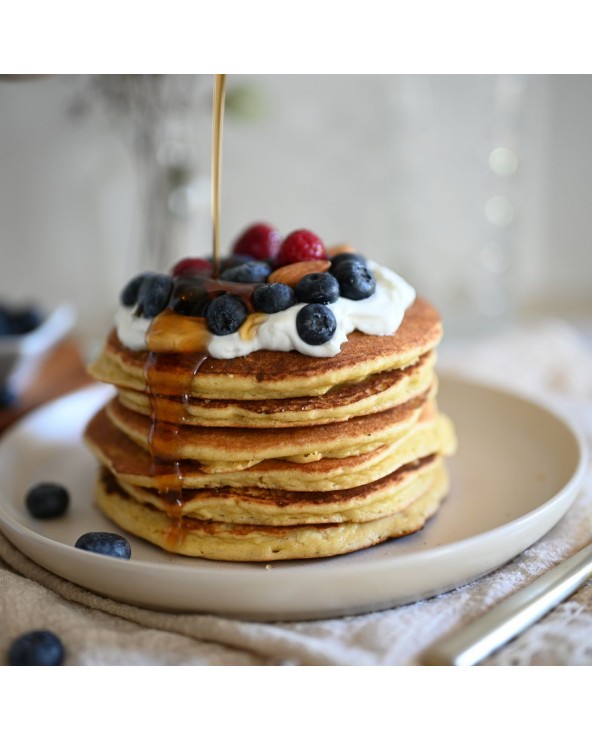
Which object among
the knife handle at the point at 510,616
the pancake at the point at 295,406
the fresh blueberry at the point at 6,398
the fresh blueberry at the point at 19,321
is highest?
the pancake at the point at 295,406

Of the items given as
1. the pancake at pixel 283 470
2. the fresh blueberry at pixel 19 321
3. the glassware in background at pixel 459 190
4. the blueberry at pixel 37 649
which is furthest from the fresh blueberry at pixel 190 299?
the glassware in background at pixel 459 190

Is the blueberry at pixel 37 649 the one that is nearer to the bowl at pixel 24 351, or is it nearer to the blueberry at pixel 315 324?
the blueberry at pixel 315 324

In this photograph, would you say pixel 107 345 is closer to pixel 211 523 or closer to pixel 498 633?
pixel 211 523

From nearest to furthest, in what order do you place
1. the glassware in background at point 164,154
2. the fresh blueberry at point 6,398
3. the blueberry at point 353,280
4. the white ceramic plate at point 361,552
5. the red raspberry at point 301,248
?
the white ceramic plate at point 361,552 → the blueberry at point 353,280 → the red raspberry at point 301,248 → the fresh blueberry at point 6,398 → the glassware in background at point 164,154

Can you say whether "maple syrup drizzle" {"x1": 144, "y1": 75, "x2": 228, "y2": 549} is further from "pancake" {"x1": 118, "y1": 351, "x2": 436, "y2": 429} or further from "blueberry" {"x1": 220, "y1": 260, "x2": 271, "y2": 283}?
"blueberry" {"x1": 220, "y1": 260, "x2": 271, "y2": 283}

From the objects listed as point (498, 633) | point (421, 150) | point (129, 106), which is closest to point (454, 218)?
point (421, 150)

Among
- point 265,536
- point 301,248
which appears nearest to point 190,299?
point 301,248
